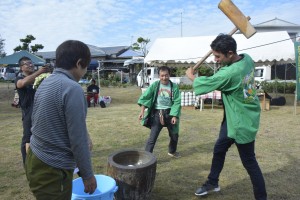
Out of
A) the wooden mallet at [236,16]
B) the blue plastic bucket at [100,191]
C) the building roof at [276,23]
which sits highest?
the building roof at [276,23]

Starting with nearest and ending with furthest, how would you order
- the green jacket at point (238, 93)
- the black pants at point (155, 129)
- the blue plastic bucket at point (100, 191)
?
the blue plastic bucket at point (100, 191) → the green jacket at point (238, 93) → the black pants at point (155, 129)

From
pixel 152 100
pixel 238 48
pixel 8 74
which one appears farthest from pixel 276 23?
pixel 8 74

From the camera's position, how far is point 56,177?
1.98 meters

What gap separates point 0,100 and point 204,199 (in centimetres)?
1653

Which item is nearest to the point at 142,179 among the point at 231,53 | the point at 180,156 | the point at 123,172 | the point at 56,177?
the point at 123,172

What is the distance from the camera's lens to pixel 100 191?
2.56 meters

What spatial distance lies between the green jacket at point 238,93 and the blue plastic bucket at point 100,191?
1.37 m

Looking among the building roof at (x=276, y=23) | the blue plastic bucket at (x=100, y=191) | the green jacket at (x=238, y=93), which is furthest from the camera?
the building roof at (x=276, y=23)

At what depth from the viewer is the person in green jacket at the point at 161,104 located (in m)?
4.86

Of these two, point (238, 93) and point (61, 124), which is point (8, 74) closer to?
point (238, 93)

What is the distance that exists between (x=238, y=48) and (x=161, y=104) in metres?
9.95

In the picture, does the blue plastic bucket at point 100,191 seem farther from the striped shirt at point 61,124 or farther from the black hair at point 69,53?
the black hair at point 69,53

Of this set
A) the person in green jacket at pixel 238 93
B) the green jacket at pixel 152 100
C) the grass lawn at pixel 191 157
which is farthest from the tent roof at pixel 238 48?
the person in green jacket at pixel 238 93

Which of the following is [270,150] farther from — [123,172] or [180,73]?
[180,73]
